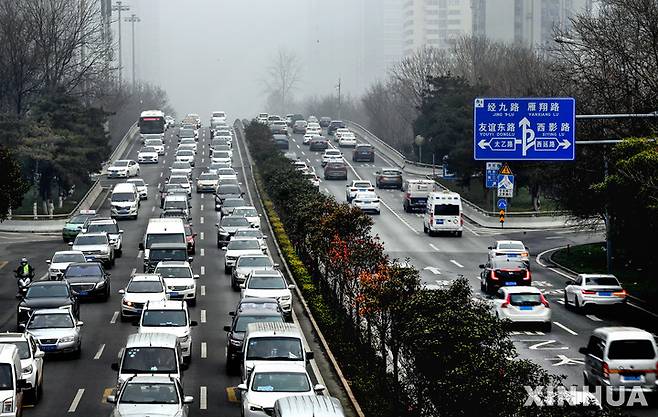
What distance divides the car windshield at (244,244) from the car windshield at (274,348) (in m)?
21.8

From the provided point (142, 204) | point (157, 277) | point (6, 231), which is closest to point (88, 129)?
point (142, 204)

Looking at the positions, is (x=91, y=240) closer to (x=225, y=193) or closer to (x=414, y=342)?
(x=225, y=193)

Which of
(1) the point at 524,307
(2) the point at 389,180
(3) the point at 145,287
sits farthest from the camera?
(2) the point at 389,180

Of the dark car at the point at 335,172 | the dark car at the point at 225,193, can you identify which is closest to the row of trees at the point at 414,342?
the dark car at the point at 225,193

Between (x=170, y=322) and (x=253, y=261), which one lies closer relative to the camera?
(x=170, y=322)

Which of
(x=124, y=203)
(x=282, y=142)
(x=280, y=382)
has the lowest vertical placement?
(x=280, y=382)

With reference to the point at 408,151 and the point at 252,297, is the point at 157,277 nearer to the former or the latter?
the point at 252,297

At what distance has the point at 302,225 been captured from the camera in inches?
1884

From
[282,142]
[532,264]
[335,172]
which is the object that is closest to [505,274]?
[532,264]

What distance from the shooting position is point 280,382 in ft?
80.4

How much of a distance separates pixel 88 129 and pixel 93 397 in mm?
58038

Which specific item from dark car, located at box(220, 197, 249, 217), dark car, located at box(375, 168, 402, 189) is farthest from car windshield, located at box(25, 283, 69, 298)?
dark car, located at box(375, 168, 402, 189)

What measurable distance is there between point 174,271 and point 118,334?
6.09 metres

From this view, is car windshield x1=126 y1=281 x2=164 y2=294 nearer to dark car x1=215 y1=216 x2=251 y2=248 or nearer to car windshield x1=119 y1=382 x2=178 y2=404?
car windshield x1=119 y1=382 x2=178 y2=404
